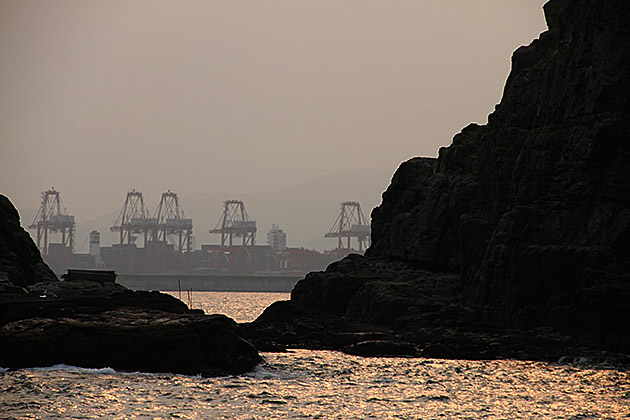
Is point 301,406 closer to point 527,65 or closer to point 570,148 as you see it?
point 570,148

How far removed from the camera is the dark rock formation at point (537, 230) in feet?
233

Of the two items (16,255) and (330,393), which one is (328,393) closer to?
A: (330,393)

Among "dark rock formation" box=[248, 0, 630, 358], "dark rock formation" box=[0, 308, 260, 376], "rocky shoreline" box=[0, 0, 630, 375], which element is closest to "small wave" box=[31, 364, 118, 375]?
"dark rock formation" box=[0, 308, 260, 376]

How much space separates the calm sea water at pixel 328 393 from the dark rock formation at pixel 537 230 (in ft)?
31.1

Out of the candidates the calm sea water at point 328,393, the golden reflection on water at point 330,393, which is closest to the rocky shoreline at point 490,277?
the calm sea water at point 328,393

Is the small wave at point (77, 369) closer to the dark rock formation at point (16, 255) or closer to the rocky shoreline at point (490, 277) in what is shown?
the rocky shoreline at point (490, 277)

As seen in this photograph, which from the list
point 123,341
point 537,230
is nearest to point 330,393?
point 123,341

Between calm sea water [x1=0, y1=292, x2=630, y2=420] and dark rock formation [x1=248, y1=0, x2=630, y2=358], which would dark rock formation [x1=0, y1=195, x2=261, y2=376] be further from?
dark rock formation [x1=248, y1=0, x2=630, y2=358]

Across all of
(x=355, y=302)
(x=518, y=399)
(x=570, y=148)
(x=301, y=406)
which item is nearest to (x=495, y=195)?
(x=570, y=148)

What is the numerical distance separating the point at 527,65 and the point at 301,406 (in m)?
61.7

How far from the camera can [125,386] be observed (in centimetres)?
5081

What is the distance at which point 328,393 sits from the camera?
51.5 meters

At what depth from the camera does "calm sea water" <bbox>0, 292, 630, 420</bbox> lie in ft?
148

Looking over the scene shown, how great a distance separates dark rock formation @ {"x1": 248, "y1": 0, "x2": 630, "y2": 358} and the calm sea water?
947 centimetres
